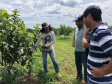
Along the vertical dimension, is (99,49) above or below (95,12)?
below

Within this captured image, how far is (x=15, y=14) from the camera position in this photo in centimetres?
281

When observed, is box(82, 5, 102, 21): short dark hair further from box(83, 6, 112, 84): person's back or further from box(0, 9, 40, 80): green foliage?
box(0, 9, 40, 80): green foliage

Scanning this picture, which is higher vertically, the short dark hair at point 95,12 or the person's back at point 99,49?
the short dark hair at point 95,12

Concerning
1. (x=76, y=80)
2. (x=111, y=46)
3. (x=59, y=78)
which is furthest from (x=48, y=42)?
(x=111, y=46)

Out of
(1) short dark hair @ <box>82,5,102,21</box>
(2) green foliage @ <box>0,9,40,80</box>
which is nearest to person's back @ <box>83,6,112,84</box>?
(1) short dark hair @ <box>82,5,102,21</box>

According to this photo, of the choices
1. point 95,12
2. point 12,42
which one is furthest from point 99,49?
point 12,42

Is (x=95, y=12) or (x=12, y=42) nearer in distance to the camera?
(x=95, y=12)

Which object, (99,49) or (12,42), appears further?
(12,42)

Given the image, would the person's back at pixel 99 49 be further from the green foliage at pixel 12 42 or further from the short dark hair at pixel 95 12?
the green foliage at pixel 12 42

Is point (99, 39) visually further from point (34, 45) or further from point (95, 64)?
point (34, 45)

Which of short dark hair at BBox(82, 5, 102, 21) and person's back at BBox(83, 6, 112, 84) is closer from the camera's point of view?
person's back at BBox(83, 6, 112, 84)

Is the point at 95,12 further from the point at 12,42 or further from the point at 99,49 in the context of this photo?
the point at 12,42

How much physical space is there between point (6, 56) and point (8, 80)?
973mm

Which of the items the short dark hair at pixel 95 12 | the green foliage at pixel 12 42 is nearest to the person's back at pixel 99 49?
the short dark hair at pixel 95 12
